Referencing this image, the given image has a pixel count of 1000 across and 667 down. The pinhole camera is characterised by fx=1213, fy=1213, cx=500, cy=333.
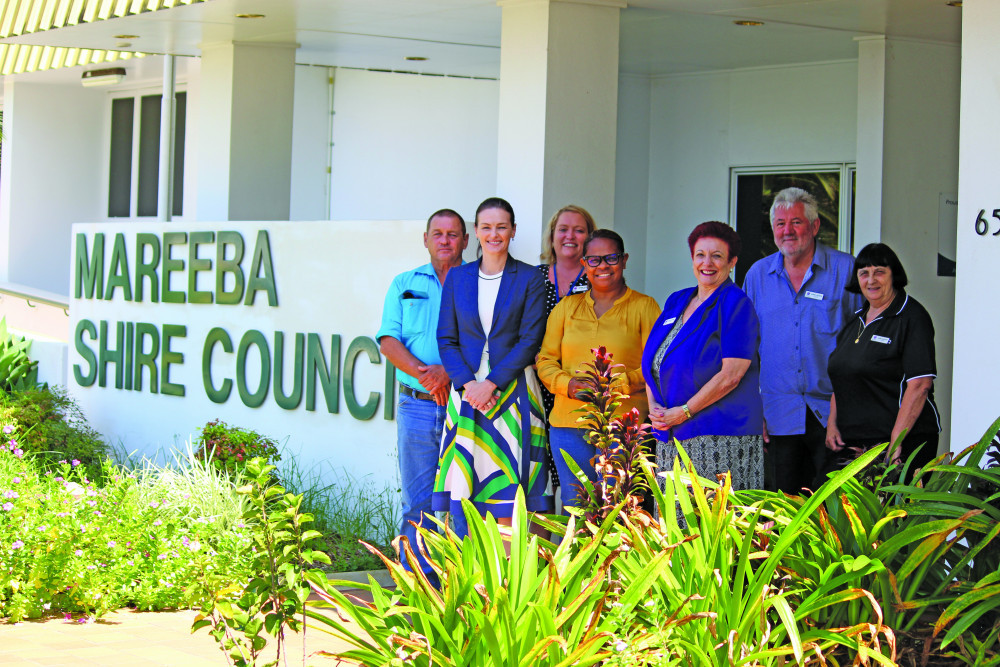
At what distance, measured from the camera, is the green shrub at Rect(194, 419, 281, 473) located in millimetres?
8211

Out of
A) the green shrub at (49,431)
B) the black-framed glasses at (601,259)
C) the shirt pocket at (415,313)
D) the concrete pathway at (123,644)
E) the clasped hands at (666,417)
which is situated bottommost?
the concrete pathway at (123,644)

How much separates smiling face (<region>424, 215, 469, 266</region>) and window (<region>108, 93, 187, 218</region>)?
9.29 meters

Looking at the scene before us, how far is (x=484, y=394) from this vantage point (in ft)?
19.7

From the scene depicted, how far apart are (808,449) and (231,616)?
3673mm

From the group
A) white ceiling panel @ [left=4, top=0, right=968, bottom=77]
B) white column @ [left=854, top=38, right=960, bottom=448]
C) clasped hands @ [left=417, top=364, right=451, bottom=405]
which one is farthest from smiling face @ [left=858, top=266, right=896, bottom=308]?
white column @ [left=854, top=38, right=960, bottom=448]

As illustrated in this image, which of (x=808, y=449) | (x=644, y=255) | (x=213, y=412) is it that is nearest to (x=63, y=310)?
(x=213, y=412)

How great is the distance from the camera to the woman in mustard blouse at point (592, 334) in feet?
18.9

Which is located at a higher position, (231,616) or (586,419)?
→ (586,419)

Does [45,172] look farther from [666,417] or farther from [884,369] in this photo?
[884,369]

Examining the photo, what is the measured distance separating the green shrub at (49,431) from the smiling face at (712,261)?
229 inches

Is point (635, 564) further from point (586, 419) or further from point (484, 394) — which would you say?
point (484, 394)

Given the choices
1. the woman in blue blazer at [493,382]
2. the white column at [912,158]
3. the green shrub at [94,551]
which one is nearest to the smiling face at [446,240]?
the woman in blue blazer at [493,382]

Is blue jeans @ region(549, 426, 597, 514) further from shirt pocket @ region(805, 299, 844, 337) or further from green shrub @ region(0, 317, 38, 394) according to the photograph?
green shrub @ region(0, 317, 38, 394)

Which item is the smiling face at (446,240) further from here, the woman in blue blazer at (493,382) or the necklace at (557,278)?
the necklace at (557,278)
